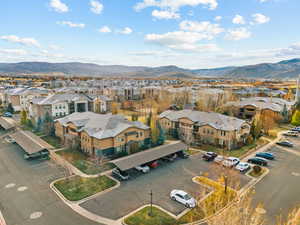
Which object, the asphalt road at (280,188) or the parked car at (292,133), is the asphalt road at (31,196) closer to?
the asphalt road at (280,188)

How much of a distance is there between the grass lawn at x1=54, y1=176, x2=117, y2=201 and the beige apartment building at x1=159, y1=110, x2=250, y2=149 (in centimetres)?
2283

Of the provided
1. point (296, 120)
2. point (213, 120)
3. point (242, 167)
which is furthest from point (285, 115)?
point (242, 167)

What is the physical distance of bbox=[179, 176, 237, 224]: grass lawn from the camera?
20.0 m

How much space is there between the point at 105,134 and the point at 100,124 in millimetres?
4579

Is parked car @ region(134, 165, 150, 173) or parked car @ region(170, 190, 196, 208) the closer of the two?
parked car @ region(170, 190, 196, 208)

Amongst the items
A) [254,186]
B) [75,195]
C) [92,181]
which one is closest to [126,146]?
[92,181]

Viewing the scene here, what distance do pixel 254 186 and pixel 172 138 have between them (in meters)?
23.7

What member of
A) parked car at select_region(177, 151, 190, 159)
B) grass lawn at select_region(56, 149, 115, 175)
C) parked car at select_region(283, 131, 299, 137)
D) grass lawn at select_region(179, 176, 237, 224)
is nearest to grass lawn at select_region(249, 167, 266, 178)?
grass lawn at select_region(179, 176, 237, 224)

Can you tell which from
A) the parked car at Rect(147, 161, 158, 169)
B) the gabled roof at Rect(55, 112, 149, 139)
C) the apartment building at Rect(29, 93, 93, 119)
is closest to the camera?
the parked car at Rect(147, 161, 158, 169)

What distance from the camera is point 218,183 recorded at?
27016 millimetres

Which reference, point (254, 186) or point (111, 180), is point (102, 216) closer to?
point (111, 180)

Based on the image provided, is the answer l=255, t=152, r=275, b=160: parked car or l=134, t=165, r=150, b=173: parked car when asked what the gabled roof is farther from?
l=255, t=152, r=275, b=160: parked car

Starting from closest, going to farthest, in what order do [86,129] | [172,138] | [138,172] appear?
[138,172], [86,129], [172,138]

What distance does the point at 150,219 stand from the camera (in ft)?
64.8
